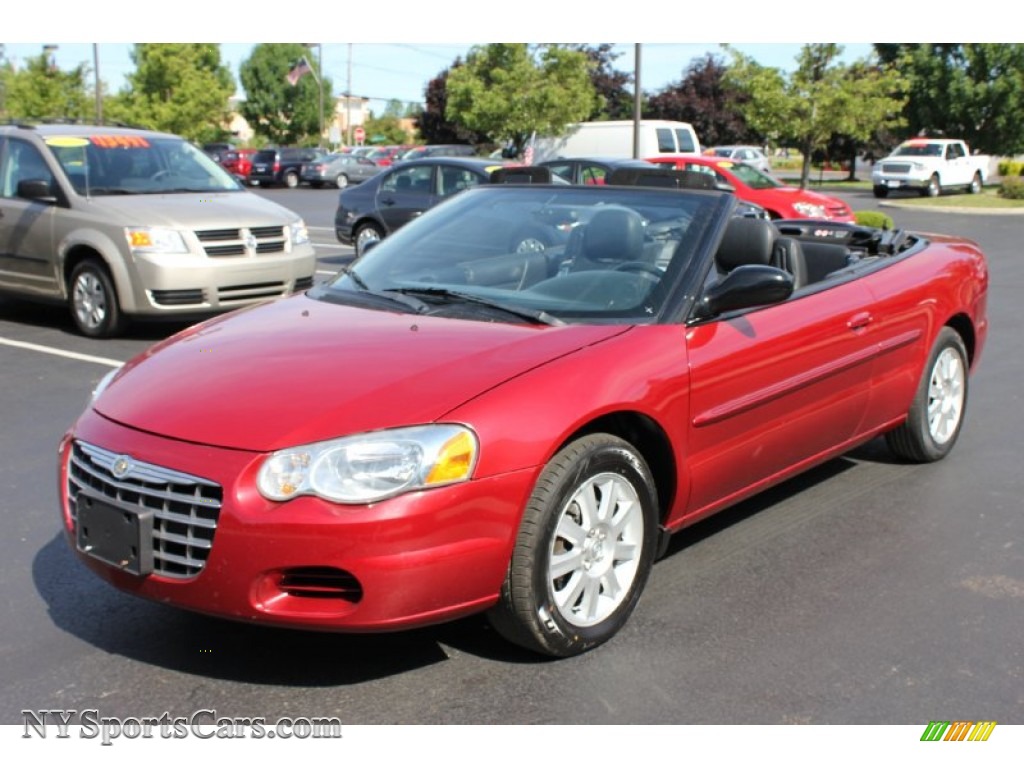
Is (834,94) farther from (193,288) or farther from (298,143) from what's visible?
(298,143)

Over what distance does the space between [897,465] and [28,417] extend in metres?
4.95

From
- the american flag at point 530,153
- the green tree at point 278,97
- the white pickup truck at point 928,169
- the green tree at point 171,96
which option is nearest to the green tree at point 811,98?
the white pickup truck at point 928,169

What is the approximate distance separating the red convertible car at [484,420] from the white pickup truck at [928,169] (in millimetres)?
32608

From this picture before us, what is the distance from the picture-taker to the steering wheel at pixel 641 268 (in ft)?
14.2

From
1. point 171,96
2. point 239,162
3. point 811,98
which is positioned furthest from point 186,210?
point 171,96

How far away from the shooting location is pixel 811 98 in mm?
31672

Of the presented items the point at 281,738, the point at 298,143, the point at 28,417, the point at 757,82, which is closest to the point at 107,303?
the point at 28,417

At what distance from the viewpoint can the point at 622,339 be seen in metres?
3.88

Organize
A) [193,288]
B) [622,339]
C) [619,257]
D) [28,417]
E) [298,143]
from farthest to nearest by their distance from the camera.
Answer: [298,143], [193,288], [28,417], [619,257], [622,339]

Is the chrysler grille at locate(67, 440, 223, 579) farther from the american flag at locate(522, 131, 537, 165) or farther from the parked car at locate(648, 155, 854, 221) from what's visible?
the american flag at locate(522, 131, 537, 165)

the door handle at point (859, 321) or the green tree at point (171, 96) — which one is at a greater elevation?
the green tree at point (171, 96)

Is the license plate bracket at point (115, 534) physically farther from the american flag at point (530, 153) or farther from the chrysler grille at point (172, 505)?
the american flag at point (530, 153)

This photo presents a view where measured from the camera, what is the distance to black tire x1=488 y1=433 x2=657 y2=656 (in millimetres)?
3398

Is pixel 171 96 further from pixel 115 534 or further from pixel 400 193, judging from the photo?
pixel 115 534
